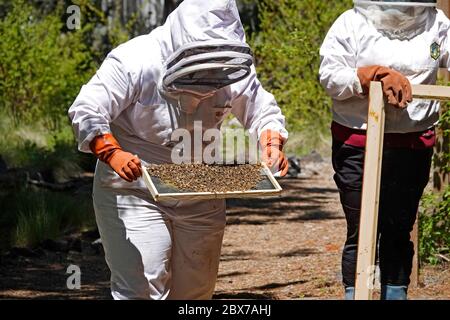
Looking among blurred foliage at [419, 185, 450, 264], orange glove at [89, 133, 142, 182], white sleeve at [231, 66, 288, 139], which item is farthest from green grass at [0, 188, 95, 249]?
orange glove at [89, 133, 142, 182]

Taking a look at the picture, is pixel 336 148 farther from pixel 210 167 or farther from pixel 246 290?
pixel 246 290

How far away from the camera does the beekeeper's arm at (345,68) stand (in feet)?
15.6

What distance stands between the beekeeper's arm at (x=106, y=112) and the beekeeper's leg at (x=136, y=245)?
0.93 feet

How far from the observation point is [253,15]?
18047 millimetres

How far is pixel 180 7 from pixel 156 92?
401 millimetres

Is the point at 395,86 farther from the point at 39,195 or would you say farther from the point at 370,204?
the point at 39,195

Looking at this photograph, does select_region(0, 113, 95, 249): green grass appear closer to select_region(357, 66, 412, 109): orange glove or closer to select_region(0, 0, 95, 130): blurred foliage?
select_region(0, 0, 95, 130): blurred foliage

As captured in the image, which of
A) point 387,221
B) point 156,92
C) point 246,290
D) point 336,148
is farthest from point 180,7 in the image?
point 246,290

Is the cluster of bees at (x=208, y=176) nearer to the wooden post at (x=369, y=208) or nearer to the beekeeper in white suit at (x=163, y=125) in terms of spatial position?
the beekeeper in white suit at (x=163, y=125)

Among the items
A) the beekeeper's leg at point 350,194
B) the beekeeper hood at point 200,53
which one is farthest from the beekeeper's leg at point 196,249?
the beekeeper's leg at point 350,194

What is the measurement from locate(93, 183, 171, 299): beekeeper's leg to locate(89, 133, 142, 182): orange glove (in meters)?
0.28

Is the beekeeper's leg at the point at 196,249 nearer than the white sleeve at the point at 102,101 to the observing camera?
No

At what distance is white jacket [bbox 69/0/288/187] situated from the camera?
15.0ft

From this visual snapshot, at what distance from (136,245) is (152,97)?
673mm
